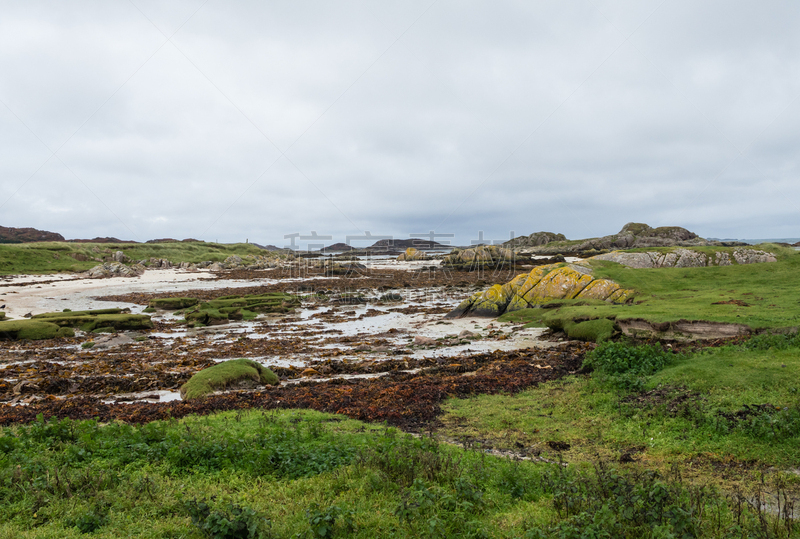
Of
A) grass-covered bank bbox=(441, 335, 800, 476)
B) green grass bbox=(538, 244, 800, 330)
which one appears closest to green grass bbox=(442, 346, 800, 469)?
grass-covered bank bbox=(441, 335, 800, 476)

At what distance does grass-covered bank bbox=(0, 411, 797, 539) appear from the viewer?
15.3ft

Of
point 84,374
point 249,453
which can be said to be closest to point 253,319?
point 84,374

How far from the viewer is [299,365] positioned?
16734 mm

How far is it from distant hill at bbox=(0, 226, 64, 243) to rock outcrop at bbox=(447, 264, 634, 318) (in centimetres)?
15656

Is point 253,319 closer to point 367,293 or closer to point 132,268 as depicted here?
point 367,293

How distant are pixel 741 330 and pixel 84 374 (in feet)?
77.6

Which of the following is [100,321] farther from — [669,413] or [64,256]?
[64,256]

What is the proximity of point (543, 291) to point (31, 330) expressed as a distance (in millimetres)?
30510

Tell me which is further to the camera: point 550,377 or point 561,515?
point 550,377

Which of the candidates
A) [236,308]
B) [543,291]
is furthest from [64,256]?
[543,291]

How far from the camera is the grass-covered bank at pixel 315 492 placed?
468 centimetres

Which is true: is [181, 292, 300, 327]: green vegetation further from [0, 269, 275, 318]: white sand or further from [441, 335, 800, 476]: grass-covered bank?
[441, 335, 800, 476]: grass-covered bank

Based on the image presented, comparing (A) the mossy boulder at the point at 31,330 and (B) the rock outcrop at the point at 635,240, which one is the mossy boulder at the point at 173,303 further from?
(B) the rock outcrop at the point at 635,240

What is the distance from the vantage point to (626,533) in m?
4.46
